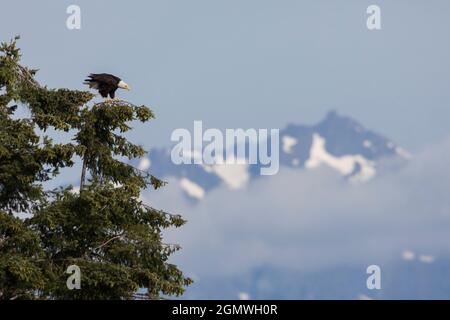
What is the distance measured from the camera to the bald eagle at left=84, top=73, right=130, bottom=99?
125 feet

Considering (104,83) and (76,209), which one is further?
(104,83)

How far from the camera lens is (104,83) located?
1500 inches

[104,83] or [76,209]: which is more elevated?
[104,83]

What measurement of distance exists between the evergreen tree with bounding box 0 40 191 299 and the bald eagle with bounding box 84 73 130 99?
3.19 meters

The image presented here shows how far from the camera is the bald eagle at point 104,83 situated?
3797 cm

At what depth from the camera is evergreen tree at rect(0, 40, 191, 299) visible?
107 feet

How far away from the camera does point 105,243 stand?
3375 cm

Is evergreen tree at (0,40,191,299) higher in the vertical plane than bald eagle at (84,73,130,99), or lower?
lower

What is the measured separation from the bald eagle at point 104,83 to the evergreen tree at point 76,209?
3188 millimetres

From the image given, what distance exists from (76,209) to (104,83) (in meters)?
5.69

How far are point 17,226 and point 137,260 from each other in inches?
120

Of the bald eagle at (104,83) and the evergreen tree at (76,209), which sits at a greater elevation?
the bald eagle at (104,83)

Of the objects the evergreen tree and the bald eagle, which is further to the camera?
the bald eagle
